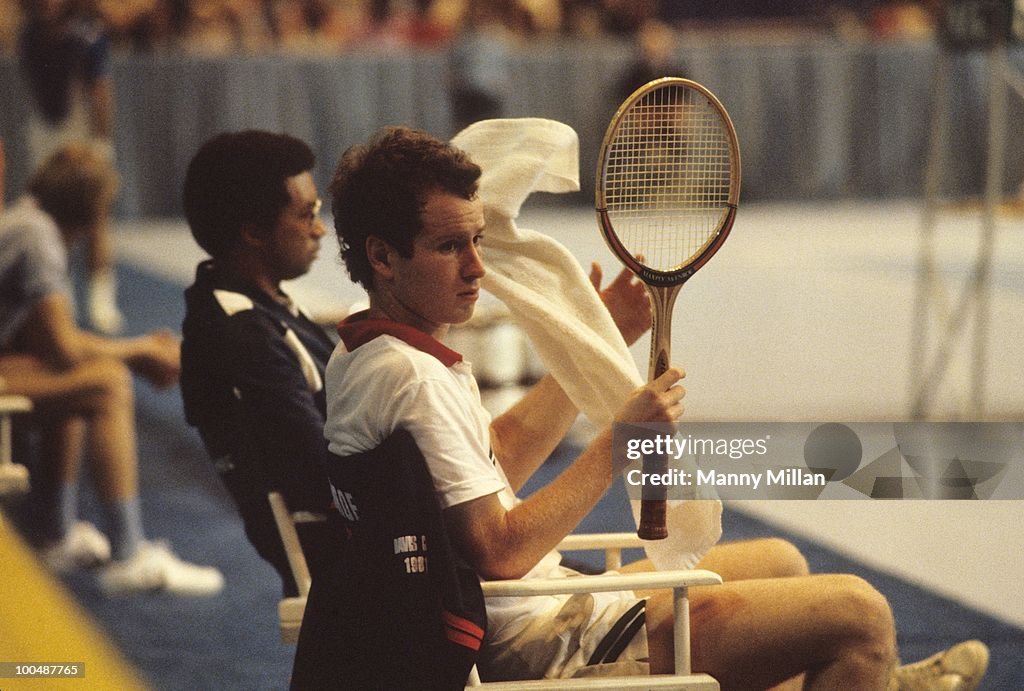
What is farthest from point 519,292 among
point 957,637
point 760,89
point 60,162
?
point 760,89

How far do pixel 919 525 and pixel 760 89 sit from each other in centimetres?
1037

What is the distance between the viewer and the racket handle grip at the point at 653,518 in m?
2.05

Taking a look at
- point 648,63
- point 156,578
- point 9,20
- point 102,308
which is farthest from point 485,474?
point 9,20

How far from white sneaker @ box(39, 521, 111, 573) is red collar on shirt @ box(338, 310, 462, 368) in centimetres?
251

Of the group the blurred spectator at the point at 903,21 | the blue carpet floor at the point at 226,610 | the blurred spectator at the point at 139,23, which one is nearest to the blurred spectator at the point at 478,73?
the blurred spectator at the point at 139,23

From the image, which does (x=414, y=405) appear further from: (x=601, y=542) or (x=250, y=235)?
(x=250, y=235)

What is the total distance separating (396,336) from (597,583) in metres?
0.43

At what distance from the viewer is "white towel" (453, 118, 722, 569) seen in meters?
2.15

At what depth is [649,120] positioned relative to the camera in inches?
87.8

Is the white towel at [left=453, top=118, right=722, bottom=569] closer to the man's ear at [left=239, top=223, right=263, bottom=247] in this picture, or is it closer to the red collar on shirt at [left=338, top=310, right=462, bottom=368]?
the red collar on shirt at [left=338, top=310, right=462, bottom=368]

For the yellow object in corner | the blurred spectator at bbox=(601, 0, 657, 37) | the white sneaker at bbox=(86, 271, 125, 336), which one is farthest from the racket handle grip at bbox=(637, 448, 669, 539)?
the blurred spectator at bbox=(601, 0, 657, 37)

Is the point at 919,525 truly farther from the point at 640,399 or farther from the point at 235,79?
the point at 235,79

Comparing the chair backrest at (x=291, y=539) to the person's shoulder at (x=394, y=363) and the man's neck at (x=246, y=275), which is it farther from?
the person's shoulder at (x=394, y=363)

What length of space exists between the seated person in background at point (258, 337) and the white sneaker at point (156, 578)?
1.48 meters
